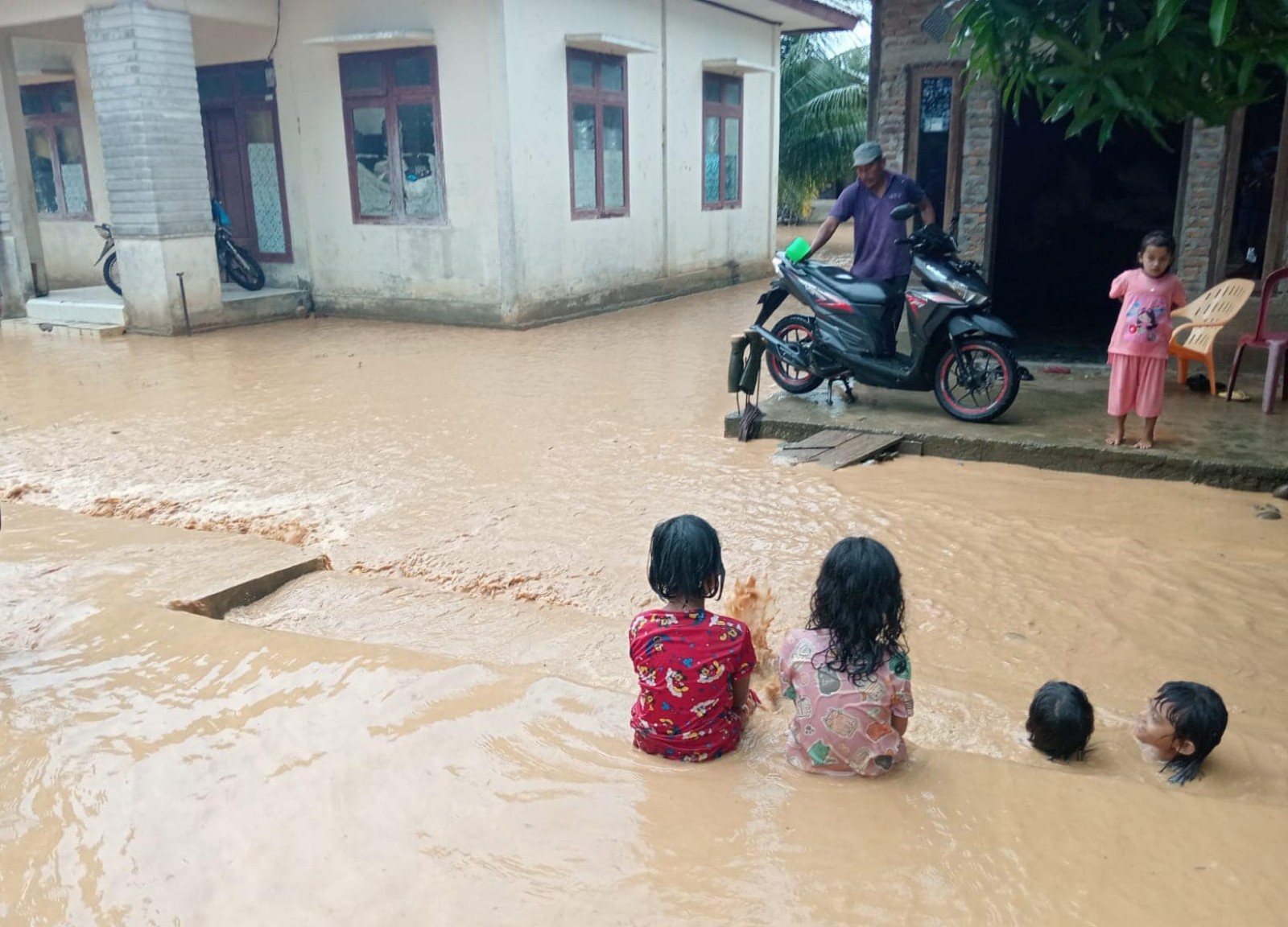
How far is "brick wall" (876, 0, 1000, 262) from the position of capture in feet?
27.9

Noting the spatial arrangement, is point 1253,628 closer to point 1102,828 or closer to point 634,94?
point 1102,828

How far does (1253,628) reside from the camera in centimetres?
392

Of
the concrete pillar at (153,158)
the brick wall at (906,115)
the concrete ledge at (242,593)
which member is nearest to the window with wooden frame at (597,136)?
the concrete pillar at (153,158)

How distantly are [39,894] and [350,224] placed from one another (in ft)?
35.8

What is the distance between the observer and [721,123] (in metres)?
15.6

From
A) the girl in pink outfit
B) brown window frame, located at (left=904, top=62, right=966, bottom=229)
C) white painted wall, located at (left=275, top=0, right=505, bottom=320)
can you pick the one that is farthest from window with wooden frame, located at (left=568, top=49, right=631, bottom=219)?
the girl in pink outfit

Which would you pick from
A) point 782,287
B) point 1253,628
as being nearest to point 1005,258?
point 782,287

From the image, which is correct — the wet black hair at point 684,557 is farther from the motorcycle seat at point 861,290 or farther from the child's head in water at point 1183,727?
the motorcycle seat at point 861,290

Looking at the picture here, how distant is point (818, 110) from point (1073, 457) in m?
20.2

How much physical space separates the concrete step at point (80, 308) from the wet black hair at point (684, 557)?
36.0ft

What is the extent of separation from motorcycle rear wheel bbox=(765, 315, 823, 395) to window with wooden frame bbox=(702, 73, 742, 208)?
8138mm

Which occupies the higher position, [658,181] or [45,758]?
[658,181]

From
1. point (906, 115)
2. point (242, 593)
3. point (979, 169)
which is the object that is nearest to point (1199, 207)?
point (979, 169)

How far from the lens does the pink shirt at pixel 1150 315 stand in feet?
18.6
